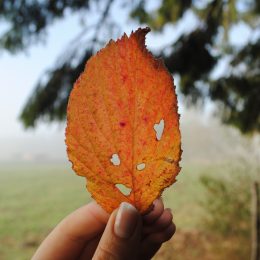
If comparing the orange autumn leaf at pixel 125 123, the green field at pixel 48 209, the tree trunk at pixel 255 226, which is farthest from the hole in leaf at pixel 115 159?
the green field at pixel 48 209

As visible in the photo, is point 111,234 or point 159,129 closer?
point 159,129

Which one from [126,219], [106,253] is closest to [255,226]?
[106,253]

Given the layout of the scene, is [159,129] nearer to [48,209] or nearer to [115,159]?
[115,159]

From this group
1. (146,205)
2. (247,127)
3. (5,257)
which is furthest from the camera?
(5,257)

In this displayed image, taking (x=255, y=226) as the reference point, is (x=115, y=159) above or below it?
below

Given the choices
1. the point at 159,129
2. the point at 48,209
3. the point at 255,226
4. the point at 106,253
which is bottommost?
the point at 106,253

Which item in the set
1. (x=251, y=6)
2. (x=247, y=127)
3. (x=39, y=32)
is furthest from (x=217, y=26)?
(x=251, y=6)

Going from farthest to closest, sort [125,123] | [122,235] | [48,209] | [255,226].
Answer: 1. [48,209]
2. [255,226]
3. [122,235]
4. [125,123]

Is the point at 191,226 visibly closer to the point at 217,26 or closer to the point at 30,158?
the point at 217,26
